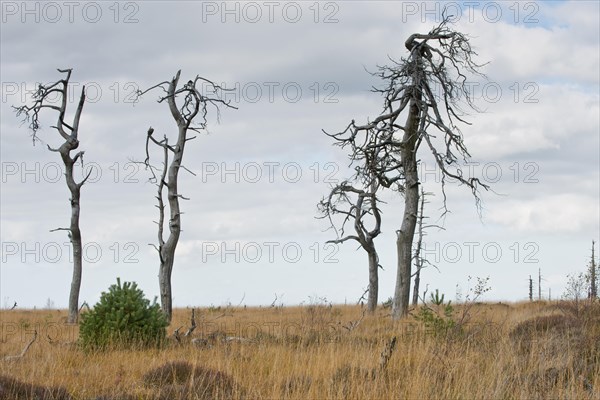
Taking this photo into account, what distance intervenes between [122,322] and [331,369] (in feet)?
17.2

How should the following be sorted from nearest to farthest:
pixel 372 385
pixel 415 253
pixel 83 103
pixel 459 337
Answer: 1. pixel 372 385
2. pixel 459 337
3. pixel 83 103
4. pixel 415 253

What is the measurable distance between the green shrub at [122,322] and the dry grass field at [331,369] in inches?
16.9

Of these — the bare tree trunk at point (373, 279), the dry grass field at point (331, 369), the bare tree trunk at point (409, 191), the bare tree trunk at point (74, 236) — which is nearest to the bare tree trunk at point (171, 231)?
the bare tree trunk at point (74, 236)

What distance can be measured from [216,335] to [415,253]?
54.9ft

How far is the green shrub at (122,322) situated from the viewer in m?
13.9

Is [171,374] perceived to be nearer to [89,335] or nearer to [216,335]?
[89,335]

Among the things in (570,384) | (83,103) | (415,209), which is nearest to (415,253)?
(415,209)

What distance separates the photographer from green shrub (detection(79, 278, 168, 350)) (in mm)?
13852

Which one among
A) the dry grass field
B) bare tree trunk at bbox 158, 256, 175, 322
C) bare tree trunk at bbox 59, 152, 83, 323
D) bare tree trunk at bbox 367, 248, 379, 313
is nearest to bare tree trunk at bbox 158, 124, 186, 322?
bare tree trunk at bbox 158, 256, 175, 322

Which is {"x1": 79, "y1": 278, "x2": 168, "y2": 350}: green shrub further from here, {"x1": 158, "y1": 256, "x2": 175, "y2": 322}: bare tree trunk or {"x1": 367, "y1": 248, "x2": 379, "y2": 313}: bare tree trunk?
{"x1": 367, "y1": 248, "x2": 379, "y2": 313}: bare tree trunk

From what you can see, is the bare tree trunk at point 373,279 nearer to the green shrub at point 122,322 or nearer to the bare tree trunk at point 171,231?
the bare tree trunk at point 171,231

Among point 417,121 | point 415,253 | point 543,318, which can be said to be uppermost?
point 417,121

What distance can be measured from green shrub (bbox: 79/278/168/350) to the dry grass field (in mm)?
430

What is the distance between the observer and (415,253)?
31.0 meters
